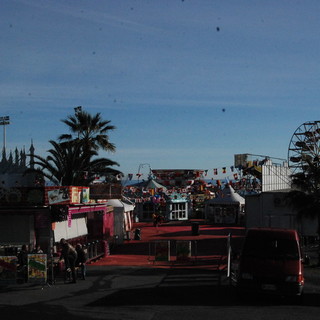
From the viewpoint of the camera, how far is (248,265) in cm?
1488

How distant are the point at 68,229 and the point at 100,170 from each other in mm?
10073

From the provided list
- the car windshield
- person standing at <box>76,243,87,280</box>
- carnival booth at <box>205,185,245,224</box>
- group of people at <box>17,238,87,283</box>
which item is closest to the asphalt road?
person standing at <box>76,243,87,280</box>

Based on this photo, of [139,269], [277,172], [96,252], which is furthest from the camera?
[277,172]

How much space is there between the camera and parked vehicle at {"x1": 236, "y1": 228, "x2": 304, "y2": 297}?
1442 centimetres

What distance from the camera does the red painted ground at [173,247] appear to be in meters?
24.6

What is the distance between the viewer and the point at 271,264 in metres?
14.8

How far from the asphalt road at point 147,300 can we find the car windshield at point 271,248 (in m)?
1.29

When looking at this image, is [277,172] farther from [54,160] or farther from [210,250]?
[54,160]

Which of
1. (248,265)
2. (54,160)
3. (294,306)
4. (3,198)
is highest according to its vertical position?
(54,160)

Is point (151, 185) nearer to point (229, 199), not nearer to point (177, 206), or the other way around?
point (177, 206)

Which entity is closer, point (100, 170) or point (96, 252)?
point (96, 252)

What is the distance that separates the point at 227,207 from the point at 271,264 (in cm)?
3667

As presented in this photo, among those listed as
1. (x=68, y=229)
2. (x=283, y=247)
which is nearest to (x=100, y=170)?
(x=68, y=229)

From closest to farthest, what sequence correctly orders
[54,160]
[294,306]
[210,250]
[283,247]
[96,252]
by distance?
[294,306]
[283,247]
[96,252]
[210,250]
[54,160]
